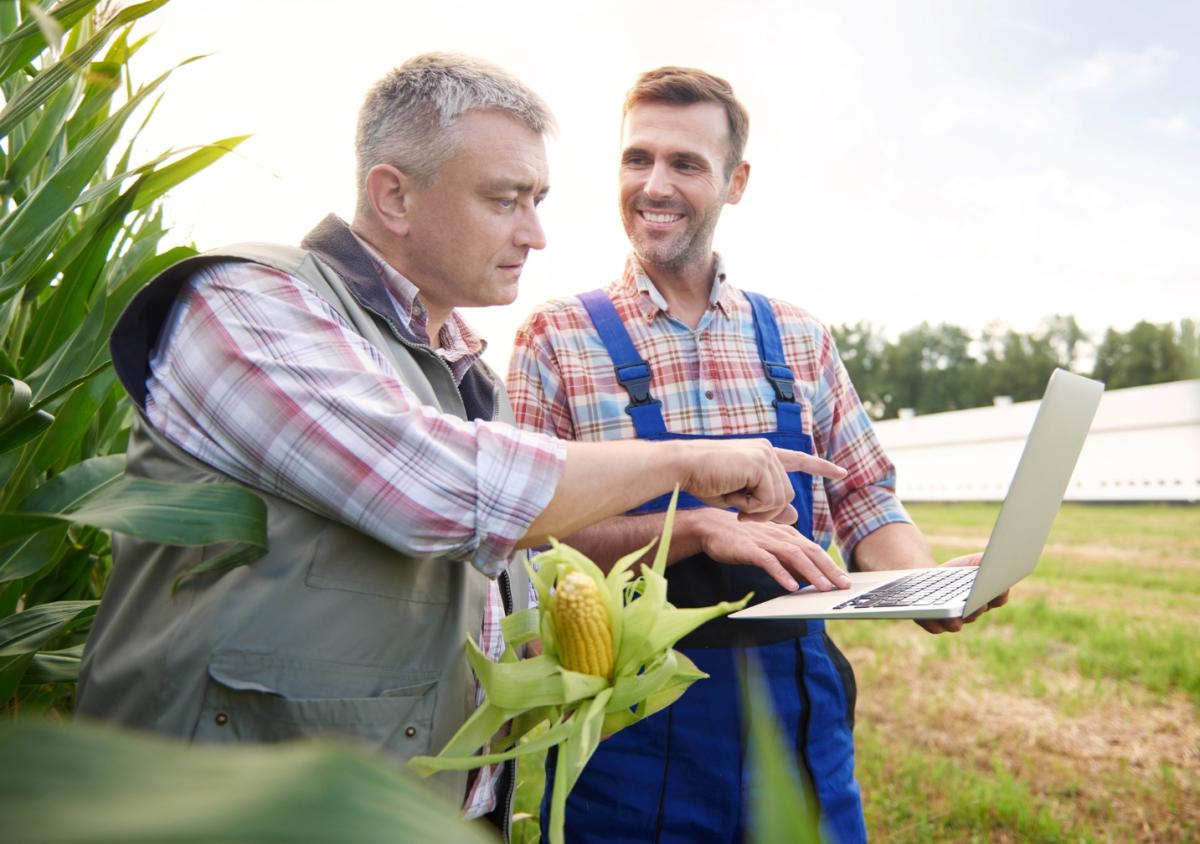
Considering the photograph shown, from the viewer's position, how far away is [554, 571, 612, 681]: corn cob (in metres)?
0.86

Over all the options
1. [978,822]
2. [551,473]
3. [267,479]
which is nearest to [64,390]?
[267,479]

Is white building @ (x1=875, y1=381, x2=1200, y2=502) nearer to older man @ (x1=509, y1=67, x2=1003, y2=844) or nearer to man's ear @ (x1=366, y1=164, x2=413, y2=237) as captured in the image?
older man @ (x1=509, y1=67, x2=1003, y2=844)

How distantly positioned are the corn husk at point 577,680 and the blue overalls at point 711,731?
2.36 feet

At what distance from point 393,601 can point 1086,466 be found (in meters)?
19.0

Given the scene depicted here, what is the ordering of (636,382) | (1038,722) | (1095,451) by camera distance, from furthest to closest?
(1095,451), (1038,722), (636,382)

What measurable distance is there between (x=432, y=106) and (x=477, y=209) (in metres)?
0.16

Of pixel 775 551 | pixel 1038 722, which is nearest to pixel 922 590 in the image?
pixel 775 551

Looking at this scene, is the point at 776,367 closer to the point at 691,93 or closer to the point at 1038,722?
the point at 691,93

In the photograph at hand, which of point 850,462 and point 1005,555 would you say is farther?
point 850,462

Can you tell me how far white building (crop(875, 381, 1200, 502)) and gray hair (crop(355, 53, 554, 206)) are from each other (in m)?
13.6

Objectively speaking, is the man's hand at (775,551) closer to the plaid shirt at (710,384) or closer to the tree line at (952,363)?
the plaid shirt at (710,384)

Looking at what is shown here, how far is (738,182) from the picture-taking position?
7.19ft

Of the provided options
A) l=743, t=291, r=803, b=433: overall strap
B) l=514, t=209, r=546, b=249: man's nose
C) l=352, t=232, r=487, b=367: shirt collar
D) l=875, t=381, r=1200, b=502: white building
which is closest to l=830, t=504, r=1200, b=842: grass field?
l=743, t=291, r=803, b=433: overall strap

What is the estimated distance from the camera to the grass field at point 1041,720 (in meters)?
2.85
